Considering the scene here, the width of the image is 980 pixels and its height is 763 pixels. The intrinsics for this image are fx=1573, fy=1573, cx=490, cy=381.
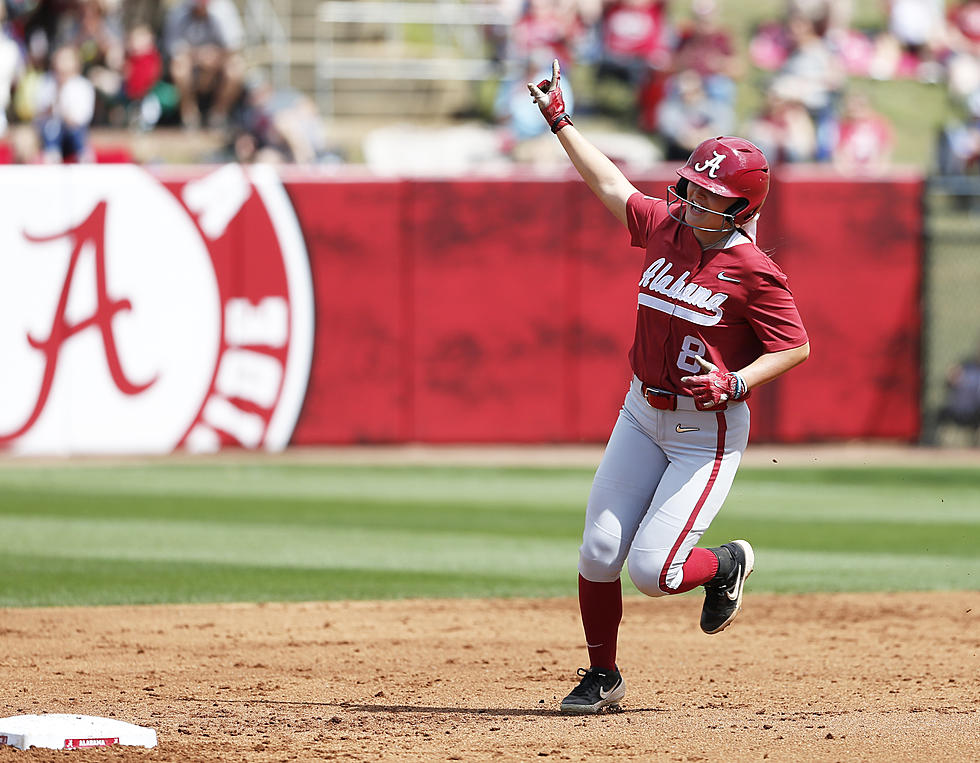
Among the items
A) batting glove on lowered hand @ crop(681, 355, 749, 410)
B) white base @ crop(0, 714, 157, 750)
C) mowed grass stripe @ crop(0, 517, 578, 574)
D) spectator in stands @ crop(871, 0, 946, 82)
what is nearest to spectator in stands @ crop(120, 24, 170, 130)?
mowed grass stripe @ crop(0, 517, 578, 574)

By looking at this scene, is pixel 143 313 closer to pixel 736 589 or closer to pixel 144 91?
pixel 144 91

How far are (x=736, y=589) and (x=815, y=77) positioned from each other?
13826 mm

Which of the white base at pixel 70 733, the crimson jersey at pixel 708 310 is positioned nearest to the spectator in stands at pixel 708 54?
the crimson jersey at pixel 708 310

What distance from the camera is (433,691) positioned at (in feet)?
20.7

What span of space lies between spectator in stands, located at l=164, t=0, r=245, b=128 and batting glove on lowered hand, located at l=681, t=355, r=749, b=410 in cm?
1277

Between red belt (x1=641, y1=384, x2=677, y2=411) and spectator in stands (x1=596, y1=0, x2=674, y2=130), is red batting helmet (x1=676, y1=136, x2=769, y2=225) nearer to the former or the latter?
red belt (x1=641, y1=384, x2=677, y2=411)

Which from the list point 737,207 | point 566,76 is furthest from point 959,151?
point 737,207

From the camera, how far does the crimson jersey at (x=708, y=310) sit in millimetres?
5477

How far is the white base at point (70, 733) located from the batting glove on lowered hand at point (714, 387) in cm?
215

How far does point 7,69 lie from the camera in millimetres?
16422

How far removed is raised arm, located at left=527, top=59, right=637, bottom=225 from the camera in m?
5.94

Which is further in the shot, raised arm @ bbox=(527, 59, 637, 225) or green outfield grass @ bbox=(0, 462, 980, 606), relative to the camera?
green outfield grass @ bbox=(0, 462, 980, 606)

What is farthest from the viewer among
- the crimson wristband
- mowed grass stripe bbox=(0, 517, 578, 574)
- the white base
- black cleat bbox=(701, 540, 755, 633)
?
mowed grass stripe bbox=(0, 517, 578, 574)

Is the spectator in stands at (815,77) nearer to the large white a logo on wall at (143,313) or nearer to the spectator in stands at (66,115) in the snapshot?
the large white a logo on wall at (143,313)
